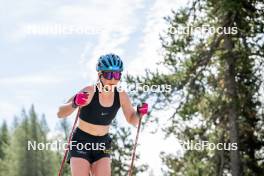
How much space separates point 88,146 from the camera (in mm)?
7098

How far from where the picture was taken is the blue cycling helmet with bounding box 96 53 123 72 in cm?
714

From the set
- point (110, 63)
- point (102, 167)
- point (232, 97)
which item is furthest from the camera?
point (232, 97)

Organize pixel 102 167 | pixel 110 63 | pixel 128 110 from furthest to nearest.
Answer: pixel 128 110 < pixel 110 63 < pixel 102 167

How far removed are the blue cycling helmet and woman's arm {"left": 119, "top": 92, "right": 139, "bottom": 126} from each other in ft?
A: 1.36

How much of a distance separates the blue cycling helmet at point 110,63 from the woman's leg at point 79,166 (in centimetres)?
117

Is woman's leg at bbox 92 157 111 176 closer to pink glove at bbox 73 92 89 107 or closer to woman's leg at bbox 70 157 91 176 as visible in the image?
woman's leg at bbox 70 157 91 176

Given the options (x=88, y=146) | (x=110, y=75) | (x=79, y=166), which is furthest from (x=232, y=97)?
(x=79, y=166)

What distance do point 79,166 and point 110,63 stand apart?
1.33m

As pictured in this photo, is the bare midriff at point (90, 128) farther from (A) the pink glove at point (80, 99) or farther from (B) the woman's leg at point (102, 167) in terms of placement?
(A) the pink glove at point (80, 99)

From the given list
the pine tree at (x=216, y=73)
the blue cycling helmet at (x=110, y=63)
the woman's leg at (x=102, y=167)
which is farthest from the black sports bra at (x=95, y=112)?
the pine tree at (x=216, y=73)

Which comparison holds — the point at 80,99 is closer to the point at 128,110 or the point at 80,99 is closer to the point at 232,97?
the point at 128,110

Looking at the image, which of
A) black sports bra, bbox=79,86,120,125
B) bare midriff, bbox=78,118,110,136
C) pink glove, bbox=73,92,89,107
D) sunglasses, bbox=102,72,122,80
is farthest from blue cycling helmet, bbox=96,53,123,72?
bare midriff, bbox=78,118,110,136

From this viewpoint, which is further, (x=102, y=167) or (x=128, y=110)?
(x=128, y=110)

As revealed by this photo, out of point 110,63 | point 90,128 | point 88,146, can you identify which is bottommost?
point 88,146
